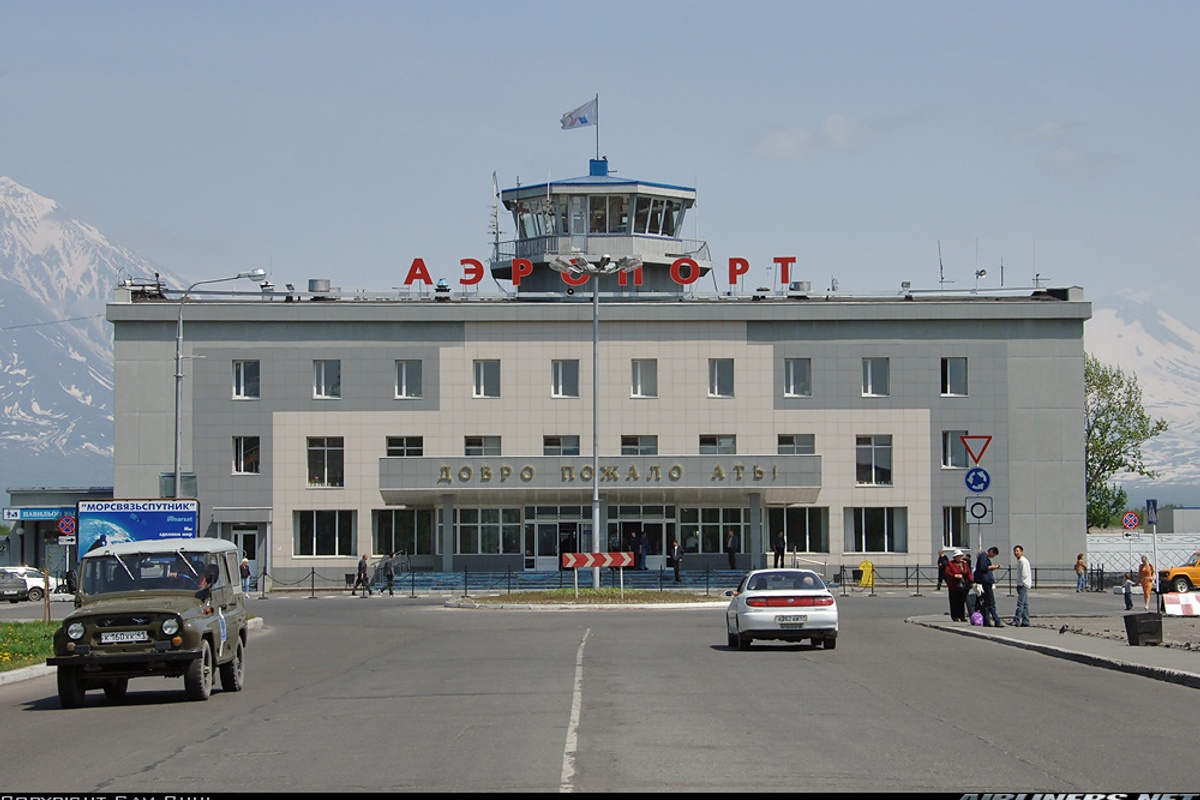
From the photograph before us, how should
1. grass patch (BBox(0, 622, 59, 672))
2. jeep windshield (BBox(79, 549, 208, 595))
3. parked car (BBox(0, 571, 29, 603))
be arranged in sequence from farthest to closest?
1. parked car (BBox(0, 571, 29, 603))
2. grass patch (BBox(0, 622, 59, 672))
3. jeep windshield (BBox(79, 549, 208, 595))

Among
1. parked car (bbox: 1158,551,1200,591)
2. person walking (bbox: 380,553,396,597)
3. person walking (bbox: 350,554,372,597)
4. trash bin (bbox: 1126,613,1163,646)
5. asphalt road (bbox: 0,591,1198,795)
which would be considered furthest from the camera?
parked car (bbox: 1158,551,1200,591)

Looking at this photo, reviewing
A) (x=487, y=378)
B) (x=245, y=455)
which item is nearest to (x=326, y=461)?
(x=245, y=455)

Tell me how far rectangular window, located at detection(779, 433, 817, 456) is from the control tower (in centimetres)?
804

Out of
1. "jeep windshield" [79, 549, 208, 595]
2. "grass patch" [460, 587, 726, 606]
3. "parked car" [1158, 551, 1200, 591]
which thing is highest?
"jeep windshield" [79, 549, 208, 595]

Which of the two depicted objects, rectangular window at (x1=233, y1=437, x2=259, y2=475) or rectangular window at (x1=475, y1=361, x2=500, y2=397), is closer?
rectangular window at (x1=233, y1=437, x2=259, y2=475)

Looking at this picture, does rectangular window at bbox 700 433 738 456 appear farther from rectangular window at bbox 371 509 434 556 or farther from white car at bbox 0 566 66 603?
white car at bbox 0 566 66 603

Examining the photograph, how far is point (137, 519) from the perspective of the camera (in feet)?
122

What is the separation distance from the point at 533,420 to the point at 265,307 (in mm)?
12243

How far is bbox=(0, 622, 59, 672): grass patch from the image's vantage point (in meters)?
25.0

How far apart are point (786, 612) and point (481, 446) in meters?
39.3

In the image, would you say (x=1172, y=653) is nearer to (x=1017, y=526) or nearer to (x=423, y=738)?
(x=423, y=738)

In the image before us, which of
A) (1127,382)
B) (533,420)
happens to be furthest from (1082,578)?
(1127,382)

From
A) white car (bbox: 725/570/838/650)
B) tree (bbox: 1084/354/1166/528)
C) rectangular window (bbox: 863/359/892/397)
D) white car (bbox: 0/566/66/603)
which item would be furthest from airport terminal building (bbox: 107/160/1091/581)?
tree (bbox: 1084/354/1166/528)

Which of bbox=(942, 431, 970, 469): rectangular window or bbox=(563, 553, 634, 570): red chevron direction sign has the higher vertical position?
bbox=(942, 431, 970, 469): rectangular window
